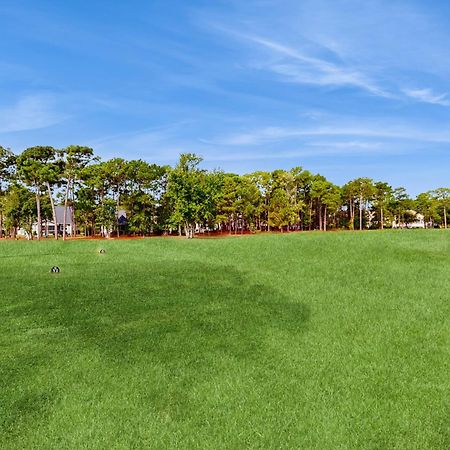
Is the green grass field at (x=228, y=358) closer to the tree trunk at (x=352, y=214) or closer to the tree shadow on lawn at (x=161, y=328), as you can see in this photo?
the tree shadow on lawn at (x=161, y=328)

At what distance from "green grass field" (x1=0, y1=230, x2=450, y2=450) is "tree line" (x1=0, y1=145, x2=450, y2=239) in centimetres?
3855

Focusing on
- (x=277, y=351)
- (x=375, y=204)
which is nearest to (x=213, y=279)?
(x=277, y=351)

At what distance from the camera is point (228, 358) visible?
921 cm

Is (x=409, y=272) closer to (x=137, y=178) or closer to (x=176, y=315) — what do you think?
(x=176, y=315)

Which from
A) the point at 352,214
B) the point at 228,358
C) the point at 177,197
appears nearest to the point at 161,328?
the point at 228,358

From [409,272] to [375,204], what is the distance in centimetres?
7405

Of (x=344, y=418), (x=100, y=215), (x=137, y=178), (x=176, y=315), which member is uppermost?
Result: (x=137, y=178)

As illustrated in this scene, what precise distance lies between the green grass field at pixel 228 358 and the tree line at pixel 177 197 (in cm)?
3855

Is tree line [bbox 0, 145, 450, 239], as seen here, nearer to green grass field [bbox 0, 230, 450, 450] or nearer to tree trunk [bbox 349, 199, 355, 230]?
tree trunk [bbox 349, 199, 355, 230]

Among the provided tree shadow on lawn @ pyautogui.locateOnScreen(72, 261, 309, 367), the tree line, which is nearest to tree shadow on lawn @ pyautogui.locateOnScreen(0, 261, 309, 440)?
tree shadow on lawn @ pyautogui.locateOnScreen(72, 261, 309, 367)

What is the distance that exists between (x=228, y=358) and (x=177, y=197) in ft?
149

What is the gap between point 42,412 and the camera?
718 cm

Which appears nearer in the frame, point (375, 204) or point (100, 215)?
point (100, 215)

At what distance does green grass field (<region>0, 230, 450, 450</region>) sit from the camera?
671 cm
